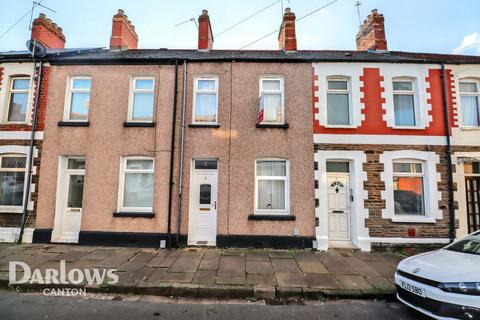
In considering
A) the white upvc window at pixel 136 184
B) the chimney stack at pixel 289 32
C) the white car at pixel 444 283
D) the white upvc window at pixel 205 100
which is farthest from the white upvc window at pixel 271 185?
the chimney stack at pixel 289 32

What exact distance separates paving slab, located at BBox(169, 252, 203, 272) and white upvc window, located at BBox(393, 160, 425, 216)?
650 centimetres

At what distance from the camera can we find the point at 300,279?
5.39 m

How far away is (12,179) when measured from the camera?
830 cm

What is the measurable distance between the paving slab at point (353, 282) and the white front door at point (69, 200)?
8.01 meters

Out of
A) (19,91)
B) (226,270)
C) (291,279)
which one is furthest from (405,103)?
(19,91)

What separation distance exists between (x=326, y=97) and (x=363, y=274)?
550 cm

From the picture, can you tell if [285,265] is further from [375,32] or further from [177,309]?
[375,32]

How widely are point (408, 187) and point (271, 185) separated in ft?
14.9

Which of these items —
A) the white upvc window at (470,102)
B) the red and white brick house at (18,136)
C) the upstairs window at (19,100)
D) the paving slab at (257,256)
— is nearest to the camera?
the paving slab at (257,256)

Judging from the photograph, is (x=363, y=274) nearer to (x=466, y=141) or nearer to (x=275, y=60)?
(x=466, y=141)

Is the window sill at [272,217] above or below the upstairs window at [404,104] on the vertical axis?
below

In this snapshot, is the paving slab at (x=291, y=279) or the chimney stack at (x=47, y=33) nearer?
the paving slab at (x=291, y=279)

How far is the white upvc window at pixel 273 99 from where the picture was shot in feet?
26.9

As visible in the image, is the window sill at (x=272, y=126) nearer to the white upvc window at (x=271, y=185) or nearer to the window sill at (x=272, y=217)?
the white upvc window at (x=271, y=185)
